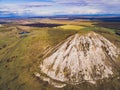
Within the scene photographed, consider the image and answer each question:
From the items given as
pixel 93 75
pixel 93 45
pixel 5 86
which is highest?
pixel 93 45

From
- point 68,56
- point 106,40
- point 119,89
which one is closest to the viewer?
point 119,89

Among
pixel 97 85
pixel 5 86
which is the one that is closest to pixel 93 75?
pixel 97 85

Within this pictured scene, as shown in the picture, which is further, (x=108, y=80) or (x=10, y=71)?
(x=10, y=71)

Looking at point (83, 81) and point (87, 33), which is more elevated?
point (87, 33)

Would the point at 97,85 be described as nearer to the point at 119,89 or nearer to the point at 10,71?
the point at 119,89

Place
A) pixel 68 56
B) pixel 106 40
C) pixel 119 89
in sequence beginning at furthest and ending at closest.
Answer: pixel 106 40, pixel 68 56, pixel 119 89

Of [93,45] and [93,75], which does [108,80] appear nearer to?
[93,75]

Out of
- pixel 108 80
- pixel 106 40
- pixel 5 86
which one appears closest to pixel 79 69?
pixel 108 80
